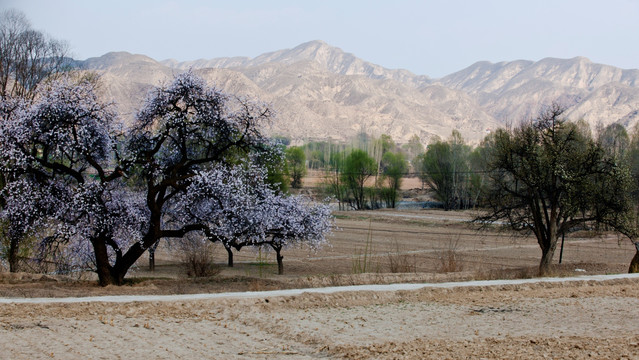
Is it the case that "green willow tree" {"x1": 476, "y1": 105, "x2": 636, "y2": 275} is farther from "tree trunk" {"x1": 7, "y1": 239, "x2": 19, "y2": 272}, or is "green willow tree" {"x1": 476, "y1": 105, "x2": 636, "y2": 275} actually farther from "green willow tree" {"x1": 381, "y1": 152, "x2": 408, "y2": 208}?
"green willow tree" {"x1": 381, "y1": 152, "x2": 408, "y2": 208}

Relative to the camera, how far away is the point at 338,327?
10.7 m

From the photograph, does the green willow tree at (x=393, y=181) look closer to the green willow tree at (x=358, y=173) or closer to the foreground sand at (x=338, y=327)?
the green willow tree at (x=358, y=173)

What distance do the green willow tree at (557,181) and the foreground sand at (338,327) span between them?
1097 centimetres

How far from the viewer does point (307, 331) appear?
10336mm

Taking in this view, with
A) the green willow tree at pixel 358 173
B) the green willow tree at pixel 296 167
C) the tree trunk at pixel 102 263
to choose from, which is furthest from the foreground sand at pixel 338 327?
the green willow tree at pixel 296 167

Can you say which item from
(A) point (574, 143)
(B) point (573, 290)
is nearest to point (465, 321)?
(B) point (573, 290)

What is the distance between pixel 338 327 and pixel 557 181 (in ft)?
57.0

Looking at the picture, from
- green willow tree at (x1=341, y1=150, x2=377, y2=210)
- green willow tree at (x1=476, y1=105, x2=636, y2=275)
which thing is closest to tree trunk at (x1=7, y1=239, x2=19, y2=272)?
→ green willow tree at (x1=476, y1=105, x2=636, y2=275)

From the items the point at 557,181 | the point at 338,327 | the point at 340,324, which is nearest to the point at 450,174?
the point at 557,181

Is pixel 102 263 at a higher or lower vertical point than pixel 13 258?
higher

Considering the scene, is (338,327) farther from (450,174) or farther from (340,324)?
(450,174)

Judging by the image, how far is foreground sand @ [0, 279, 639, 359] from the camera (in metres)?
8.92

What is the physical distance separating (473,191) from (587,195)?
53513 millimetres

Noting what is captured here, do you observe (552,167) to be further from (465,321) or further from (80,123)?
(80,123)
